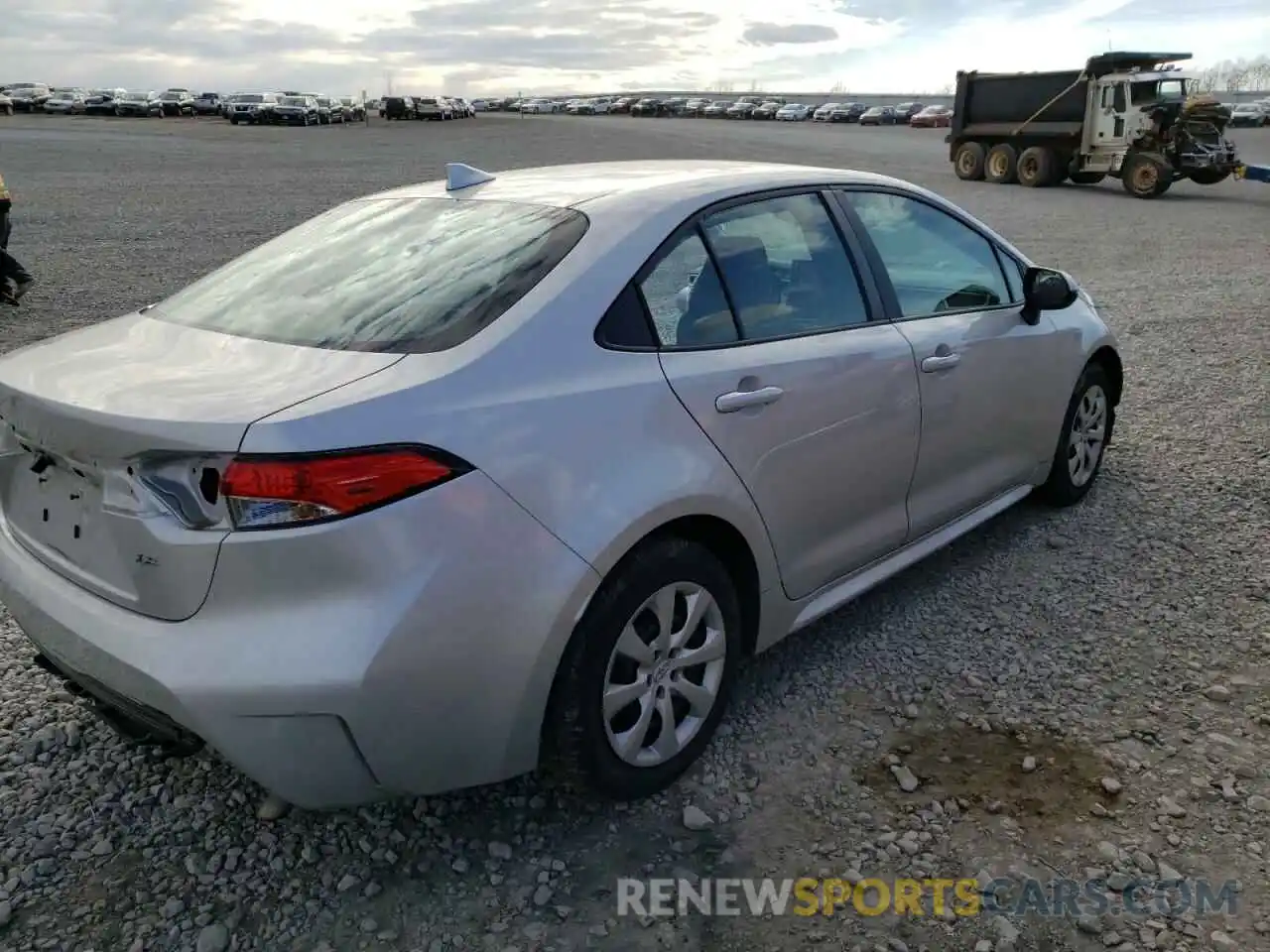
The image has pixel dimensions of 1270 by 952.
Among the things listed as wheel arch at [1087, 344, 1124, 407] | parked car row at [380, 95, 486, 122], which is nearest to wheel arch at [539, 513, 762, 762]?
wheel arch at [1087, 344, 1124, 407]

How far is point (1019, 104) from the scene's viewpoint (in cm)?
2384

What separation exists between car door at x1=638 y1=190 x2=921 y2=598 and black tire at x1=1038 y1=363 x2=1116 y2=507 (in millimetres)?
1411

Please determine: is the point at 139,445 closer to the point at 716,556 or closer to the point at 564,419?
the point at 564,419

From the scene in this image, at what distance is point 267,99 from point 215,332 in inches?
2423

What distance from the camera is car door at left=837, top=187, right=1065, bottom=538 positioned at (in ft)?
11.3

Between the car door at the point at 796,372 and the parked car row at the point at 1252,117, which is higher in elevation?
the parked car row at the point at 1252,117

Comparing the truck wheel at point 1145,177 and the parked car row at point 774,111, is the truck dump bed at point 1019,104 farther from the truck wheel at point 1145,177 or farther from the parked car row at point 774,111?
the parked car row at point 774,111

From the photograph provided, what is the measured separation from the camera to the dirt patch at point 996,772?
108 inches

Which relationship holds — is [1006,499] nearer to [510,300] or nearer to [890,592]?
[890,592]

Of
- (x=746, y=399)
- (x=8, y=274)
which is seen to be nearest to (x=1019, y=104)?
(x=8, y=274)

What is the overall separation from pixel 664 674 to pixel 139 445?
4.44 feet

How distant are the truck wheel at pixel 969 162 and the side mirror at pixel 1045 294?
23.0 m

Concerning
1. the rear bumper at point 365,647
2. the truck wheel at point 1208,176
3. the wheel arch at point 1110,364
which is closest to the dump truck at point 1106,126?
the truck wheel at point 1208,176

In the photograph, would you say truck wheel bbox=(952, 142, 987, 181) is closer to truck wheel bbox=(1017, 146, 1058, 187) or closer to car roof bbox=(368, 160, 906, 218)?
truck wheel bbox=(1017, 146, 1058, 187)
